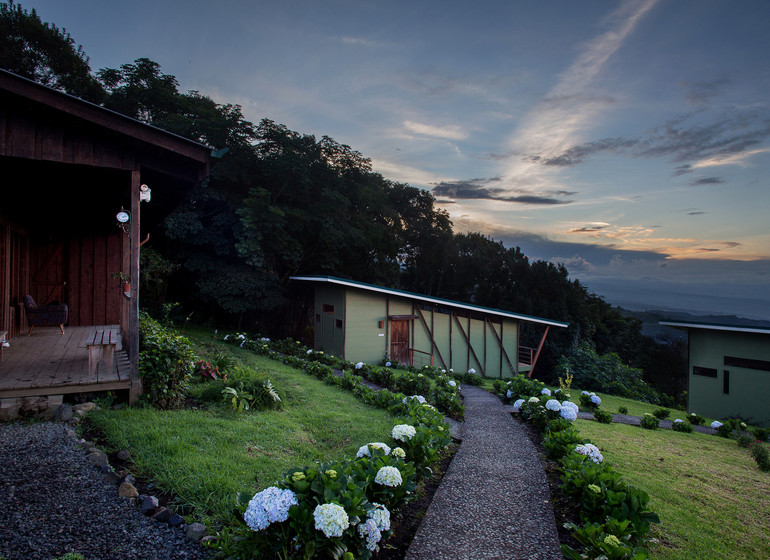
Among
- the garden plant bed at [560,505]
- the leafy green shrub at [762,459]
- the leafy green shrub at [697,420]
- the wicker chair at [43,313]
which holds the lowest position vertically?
the leafy green shrub at [697,420]

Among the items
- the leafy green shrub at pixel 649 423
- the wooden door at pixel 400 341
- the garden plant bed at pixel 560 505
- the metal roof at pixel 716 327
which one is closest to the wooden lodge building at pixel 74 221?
the garden plant bed at pixel 560 505

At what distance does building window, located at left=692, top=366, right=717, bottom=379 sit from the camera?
1271 centimetres

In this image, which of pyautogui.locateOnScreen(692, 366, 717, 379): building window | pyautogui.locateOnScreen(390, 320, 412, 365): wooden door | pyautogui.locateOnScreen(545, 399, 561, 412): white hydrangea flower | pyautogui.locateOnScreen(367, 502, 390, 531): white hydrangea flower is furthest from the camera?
pyautogui.locateOnScreen(390, 320, 412, 365): wooden door

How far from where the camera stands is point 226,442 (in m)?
4.42

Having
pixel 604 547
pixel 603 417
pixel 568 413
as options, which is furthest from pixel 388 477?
pixel 603 417

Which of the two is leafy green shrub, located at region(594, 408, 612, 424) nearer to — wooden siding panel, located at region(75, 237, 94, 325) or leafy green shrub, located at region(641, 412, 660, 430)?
leafy green shrub, located at region(641, 412, 660, 430)

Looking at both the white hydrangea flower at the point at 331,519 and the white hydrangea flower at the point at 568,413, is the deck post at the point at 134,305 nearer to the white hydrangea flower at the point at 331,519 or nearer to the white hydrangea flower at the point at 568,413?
the white hydrangea flower at the point at 331,519

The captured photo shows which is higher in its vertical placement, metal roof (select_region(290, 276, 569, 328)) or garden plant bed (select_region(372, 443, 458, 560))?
metal roof (select_region(290, 276, 569, 328))

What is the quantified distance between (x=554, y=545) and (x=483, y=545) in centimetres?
57

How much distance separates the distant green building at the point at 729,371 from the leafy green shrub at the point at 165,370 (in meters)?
14.6

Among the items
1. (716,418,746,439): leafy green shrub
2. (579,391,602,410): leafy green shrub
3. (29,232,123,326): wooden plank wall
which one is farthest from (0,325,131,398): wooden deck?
(716,418,746,439): leafy green shrub

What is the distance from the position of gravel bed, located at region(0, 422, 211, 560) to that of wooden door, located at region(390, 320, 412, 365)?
504 inches

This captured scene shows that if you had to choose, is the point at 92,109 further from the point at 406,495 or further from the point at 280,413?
the point at 406,495

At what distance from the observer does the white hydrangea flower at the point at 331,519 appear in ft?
7.50
